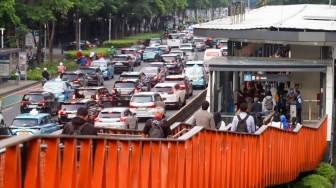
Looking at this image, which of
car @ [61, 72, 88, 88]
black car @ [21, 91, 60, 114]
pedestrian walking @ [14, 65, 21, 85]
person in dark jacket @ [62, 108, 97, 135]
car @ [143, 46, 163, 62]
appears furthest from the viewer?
car @ [143, 46, 163, 62]

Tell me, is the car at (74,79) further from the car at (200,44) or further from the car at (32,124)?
the car at (200,44)

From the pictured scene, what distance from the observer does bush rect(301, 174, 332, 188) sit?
968 inches

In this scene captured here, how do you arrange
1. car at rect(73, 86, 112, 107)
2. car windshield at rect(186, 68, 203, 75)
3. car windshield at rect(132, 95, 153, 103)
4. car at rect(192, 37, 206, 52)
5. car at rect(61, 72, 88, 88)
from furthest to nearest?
car at rect(192, 37, 206, 52) → car windshield at rect(186, 68, 203, 75) → car at rect(61, 72, 88, 88) → car at rect(73, 86, 112, 107) → car windshield at rect(132, 95, 153, 103)

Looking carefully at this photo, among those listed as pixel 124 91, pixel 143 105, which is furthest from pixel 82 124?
pixel 124 91

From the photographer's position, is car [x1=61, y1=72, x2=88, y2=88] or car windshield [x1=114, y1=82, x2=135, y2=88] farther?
car [x1=61, y1=72, x2=88, y2=88]

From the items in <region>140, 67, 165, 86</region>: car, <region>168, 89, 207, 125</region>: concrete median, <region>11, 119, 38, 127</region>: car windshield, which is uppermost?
<region>11, 119, 38, 127</region>: car windshield

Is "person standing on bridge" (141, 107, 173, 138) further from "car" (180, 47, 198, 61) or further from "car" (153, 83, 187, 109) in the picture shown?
"car" (180, 47, 198, 61)

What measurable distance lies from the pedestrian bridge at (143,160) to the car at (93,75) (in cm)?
4086

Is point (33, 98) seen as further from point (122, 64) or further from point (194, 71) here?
point (122, 64)

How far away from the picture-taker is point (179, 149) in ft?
45.0

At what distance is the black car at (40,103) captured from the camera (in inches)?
1778

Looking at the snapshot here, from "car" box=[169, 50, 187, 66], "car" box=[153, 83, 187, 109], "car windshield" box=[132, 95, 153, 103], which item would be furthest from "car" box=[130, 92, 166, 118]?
"car" box=[169, 50, 187, 66]

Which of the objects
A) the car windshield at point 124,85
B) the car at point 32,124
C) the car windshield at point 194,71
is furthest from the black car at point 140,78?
the car at point 32,124

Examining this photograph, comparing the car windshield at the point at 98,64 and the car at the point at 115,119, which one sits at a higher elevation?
the car windshield at the point at 98,64
